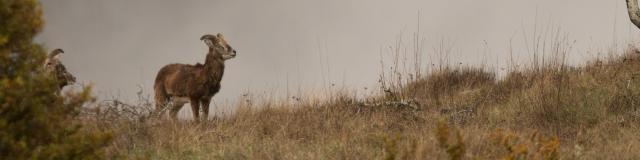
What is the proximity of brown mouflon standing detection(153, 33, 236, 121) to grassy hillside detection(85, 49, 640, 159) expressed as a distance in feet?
2.05

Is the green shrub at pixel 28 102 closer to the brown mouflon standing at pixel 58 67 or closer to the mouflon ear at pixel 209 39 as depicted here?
the brown mouflon standing at pixel 58 67

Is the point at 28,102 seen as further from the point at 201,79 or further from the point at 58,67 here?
the point at 201,79

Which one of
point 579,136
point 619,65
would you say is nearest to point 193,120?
point 579,136

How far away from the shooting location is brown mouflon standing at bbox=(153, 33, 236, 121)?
11805 millimetres

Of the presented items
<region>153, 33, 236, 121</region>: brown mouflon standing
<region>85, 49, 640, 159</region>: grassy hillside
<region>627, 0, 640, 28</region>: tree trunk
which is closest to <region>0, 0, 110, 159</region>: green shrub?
<region>85, 49, 640, 159</region>: grassy hillside

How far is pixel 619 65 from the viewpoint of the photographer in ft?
44.1

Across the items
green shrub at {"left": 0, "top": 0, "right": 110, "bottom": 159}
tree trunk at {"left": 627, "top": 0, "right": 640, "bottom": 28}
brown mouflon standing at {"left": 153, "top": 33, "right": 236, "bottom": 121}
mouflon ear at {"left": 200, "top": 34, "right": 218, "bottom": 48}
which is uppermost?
tree trunk at {"left": 627, "top": 0, "right": 640, "bottom": 28}

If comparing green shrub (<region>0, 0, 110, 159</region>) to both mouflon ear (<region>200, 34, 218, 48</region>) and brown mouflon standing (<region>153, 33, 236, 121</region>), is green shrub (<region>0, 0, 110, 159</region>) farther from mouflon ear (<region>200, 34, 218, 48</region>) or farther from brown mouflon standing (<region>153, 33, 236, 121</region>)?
mouflon ear (<region>200, 34, 218, 48</region>)

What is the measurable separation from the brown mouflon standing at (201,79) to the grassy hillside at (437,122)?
626mm

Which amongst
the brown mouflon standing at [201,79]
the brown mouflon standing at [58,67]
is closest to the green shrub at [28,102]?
the brown mouflon standing at [58,67]

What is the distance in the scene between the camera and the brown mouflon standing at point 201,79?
1180 cm

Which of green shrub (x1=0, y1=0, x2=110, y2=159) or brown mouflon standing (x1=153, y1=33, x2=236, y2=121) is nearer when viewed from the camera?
green shrub (x1=0, y1=0, x2=110, y2=159)

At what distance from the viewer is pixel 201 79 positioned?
39.0ft

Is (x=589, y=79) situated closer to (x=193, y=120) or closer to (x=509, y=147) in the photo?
(x=193, y=120)
